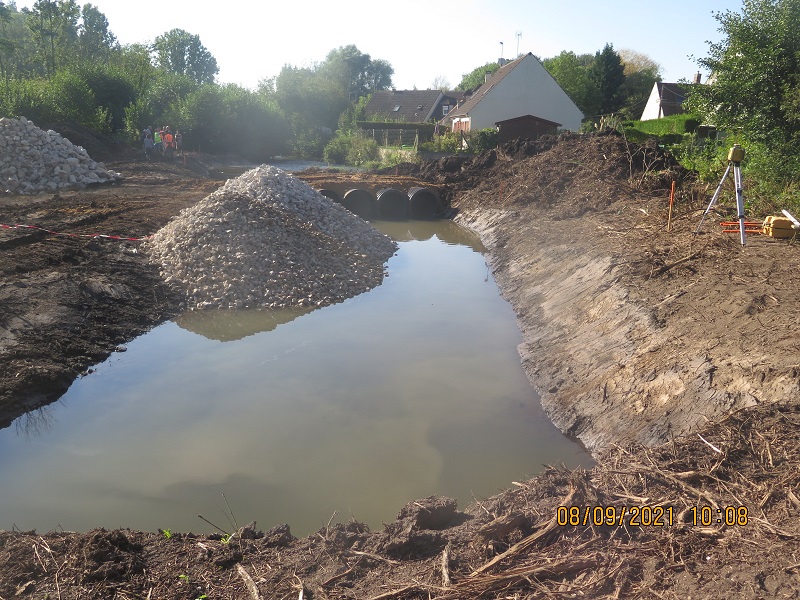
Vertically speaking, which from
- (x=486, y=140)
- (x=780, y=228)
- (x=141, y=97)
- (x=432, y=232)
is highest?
(x=141, y=97)

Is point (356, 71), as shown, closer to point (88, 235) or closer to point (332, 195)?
point (332, 195)

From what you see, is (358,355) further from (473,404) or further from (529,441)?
(529,441)

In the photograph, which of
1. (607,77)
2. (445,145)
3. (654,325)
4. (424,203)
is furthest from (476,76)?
(654,325)

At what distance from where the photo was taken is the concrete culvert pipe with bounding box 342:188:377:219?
23.7 meters

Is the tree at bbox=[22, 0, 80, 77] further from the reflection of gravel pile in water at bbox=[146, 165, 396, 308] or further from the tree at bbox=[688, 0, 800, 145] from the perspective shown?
the tree at bbox=[688, 0, 800, 145]

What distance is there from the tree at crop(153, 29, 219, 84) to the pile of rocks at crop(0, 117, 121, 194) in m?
87.7

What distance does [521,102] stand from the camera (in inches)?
1702

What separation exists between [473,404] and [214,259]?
7.17 meters

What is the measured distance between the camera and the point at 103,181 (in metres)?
26.2

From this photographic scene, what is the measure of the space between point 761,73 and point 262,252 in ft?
35.1

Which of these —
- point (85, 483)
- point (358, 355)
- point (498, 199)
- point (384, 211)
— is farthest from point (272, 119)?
point (85, 483)

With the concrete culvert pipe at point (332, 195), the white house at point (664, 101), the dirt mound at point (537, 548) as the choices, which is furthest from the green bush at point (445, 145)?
the dirt mound at point (537, 548)

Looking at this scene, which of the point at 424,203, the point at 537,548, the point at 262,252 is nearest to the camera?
the point at 537,548

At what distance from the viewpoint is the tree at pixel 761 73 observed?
37.8ft
